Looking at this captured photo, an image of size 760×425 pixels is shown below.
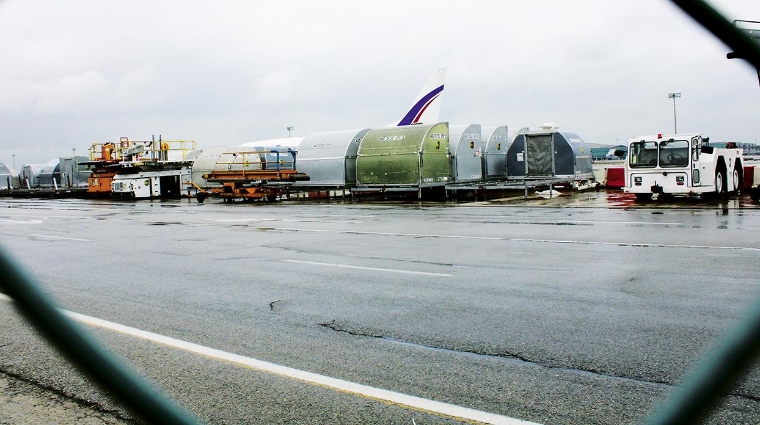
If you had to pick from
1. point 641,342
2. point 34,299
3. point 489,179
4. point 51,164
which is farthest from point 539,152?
point 51,164

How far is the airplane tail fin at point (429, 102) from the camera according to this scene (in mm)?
38281

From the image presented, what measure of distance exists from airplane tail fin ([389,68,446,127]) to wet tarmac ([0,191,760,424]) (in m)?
24.0

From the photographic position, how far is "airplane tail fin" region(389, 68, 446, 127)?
38281 millimetres

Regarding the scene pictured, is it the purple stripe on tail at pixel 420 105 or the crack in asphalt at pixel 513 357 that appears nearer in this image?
the crack in asphalt at pixel 513 357

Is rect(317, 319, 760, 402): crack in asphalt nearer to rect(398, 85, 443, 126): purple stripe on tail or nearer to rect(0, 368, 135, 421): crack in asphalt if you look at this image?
rect(0, 368, 135, 421): crack in asphalt

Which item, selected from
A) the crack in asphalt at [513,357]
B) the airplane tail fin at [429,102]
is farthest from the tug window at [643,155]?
Answer: the crack in asphalt at [513,357]

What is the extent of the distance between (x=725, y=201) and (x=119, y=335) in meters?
21.9

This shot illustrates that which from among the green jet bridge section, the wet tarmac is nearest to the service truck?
the wet tarmac

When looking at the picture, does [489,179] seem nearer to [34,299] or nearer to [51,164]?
[34,299]

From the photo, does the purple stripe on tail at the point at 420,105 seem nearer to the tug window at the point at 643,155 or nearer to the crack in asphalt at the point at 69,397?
the tug window at the point at 643,155

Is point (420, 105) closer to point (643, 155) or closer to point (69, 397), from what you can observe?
point (643, 155)

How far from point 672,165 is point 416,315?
1942 centimetres

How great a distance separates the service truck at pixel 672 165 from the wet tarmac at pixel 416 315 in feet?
28.4

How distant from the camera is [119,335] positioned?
20.6 ft
